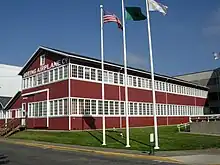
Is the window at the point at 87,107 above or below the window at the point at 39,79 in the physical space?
below

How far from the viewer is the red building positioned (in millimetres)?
33625

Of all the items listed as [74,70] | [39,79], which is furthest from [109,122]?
[39,79]

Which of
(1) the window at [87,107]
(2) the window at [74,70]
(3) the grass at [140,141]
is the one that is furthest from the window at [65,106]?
(2) the window at [74,70]

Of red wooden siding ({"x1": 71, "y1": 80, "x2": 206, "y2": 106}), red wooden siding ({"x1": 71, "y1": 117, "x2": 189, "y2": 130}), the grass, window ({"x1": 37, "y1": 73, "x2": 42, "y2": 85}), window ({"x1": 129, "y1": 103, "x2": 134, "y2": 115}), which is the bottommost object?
the grass

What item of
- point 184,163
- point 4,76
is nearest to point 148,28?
point 184,163

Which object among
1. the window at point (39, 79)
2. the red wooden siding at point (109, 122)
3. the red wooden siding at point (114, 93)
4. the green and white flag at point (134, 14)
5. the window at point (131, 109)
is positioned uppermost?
the green and white flag at point (134, 14)

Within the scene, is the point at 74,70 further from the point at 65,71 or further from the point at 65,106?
the point at 65,106

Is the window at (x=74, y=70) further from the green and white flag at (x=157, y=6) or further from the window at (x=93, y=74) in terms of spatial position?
the green and white flag at (x=157, y=6)

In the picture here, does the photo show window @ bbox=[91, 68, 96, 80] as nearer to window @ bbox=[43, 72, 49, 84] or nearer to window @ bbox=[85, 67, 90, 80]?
window @ bbox=[85, 67, 90, 80]

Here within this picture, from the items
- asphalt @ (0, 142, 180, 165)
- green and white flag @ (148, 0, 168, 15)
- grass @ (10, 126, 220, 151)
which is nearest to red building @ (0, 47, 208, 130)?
grass @ (10, 126, 220, 151)

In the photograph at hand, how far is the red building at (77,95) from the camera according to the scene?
33625mm

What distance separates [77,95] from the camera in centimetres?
3359

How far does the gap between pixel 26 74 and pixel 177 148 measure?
1063 inches

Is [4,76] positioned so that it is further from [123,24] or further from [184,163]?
[184,163]
